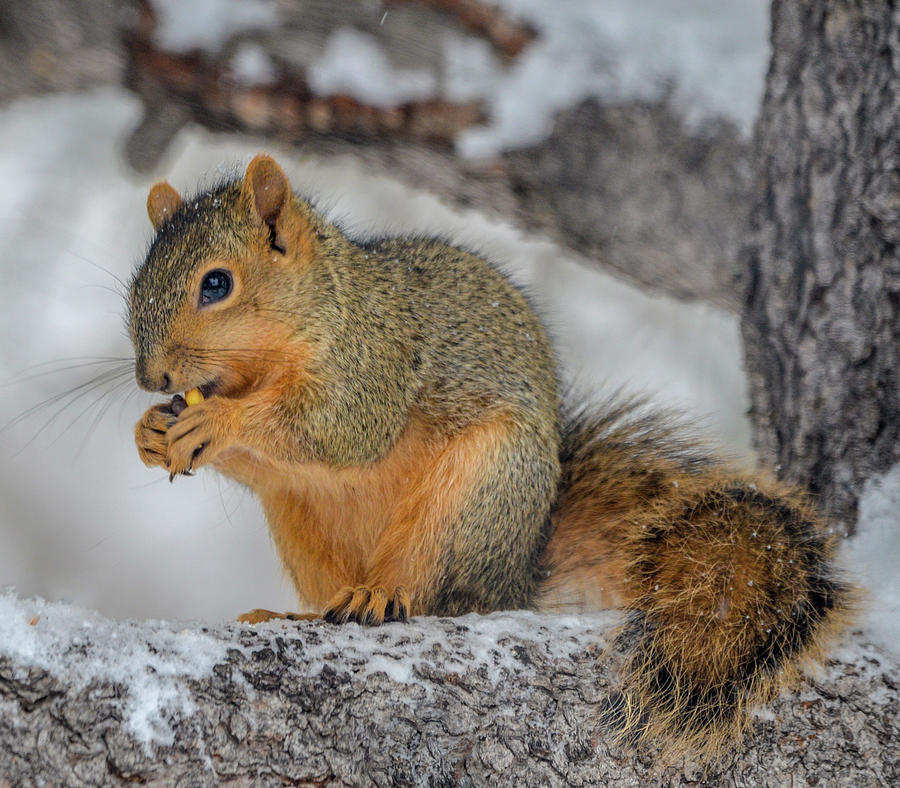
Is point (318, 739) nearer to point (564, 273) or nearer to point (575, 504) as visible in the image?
point (575, 504)

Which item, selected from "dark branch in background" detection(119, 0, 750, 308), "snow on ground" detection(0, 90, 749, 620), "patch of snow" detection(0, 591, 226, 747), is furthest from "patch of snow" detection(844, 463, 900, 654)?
"patch of snow" detection(0, 591, 226, 747)

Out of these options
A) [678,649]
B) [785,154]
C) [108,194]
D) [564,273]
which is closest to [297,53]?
[108,194]

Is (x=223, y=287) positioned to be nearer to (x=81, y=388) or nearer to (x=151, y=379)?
(x=151, y=379)

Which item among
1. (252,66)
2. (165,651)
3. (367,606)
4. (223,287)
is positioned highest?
(252,66)

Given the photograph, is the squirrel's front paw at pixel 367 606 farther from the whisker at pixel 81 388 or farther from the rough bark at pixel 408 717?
the whisker at pixel 81 388

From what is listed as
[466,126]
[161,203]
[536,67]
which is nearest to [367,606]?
[161,203]

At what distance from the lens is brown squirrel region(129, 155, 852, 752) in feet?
4.53

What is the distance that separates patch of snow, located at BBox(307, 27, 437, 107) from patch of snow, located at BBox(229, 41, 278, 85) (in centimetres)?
9

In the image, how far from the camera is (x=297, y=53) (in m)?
2.16

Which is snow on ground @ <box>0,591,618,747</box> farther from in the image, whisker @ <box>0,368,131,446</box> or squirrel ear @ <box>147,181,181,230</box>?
squirrel ear @ <box>147,181,181,230</box>

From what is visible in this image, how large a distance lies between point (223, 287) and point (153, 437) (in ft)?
0.80

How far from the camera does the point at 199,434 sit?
1.45m

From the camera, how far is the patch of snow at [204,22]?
217 cm

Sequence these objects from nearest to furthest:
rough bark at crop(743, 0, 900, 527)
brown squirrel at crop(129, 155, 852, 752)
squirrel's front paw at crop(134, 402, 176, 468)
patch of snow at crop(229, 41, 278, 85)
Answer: brown squirrel at crop(129, 155, 852, 752)
squirrel's front paw at crop(134, 402, 176, 468)
rough bark at crop(743, 0, 900, 527)
patch of snow at crop(229, 41, 278, 85)
